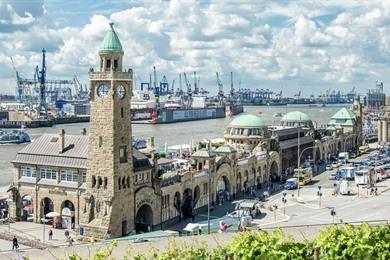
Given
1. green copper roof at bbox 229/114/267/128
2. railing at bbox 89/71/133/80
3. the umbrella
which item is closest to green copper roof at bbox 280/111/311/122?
green copper roof at bbox 229/114/267/128

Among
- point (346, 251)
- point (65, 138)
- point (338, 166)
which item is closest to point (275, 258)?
point (346, 251)

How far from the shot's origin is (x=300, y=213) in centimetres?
6600

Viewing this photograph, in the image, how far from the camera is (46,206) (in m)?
59.9

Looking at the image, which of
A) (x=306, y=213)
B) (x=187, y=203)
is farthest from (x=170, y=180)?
(x=306, y=213)

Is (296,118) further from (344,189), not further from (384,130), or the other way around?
(384,130)

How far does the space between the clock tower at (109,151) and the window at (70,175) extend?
10.4ft

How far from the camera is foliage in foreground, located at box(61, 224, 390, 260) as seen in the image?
24000mm

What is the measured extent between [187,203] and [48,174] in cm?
1457

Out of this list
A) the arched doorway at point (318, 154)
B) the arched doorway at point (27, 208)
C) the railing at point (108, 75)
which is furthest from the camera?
the arched doorway at point (318, 154)

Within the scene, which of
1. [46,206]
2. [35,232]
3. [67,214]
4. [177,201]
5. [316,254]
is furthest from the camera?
[177,201]

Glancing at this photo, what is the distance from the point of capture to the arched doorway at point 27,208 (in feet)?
198

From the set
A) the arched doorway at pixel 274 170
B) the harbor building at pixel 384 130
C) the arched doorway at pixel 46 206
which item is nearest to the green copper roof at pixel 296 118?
the arched doorway at pixel 274 170

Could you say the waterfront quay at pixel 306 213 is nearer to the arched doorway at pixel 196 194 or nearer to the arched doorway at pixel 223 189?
the arched doorway at pixel 223 189

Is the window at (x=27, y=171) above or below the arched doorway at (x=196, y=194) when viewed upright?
above
